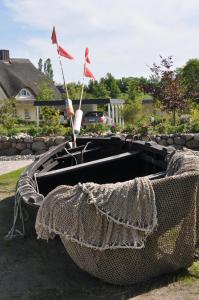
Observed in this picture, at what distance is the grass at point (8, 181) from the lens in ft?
33.0

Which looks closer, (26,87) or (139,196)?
(139,196)

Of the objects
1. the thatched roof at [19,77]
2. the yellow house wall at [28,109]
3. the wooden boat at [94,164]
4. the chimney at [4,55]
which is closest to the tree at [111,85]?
the thatched roof at [19,77]

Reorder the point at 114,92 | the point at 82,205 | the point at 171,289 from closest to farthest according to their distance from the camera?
the point at 82,205 → the point at 171,289 → the point at 114,92

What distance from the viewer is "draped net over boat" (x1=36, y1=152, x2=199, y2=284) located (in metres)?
4.14

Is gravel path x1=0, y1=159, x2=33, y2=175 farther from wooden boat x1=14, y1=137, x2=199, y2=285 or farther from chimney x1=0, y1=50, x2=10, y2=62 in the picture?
chimney x1=0, y1=50, x2=10, y2=62

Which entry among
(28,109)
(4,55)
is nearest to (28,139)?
(28,109)

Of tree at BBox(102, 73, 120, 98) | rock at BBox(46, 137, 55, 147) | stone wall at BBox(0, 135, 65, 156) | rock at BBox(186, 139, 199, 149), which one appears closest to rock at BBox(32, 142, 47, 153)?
stone wall at BBox(0, 135, 65, 156)

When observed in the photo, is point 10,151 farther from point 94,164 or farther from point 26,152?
point 94,164

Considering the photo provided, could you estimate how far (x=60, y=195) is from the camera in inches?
172

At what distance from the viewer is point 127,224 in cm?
408

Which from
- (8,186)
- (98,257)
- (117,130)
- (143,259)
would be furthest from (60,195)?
(117,130)

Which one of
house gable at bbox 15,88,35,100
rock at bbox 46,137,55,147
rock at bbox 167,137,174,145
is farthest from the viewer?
house gable at bbox 15,88,35,100

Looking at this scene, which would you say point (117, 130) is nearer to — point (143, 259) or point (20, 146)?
point (20, 146)

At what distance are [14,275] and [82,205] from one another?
1.52m
